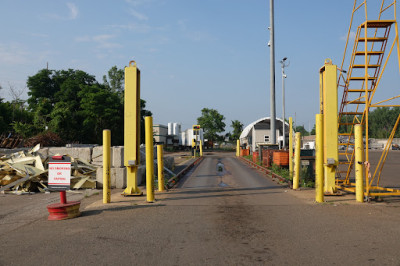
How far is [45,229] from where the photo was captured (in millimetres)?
6438

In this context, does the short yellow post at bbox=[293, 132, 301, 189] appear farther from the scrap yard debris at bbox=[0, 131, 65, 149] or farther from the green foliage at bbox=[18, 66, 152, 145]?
the green foliage at bbox=[18, 66, 152, 145]

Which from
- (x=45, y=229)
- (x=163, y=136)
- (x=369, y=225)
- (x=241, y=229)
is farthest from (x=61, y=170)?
(x=163, y=136)

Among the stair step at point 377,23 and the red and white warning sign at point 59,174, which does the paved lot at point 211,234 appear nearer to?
the red and white warning sign at point 59,174

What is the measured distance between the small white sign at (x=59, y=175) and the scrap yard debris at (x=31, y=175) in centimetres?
461

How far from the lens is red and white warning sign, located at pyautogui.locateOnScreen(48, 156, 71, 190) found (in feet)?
24.3

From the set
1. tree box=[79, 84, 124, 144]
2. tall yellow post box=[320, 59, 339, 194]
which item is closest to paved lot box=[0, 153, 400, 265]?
tall yellow post box=[320, 59, 339, 194]

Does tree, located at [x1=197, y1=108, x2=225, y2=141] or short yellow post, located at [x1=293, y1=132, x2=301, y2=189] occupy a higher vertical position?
tree, located at [x1=197, y1=108, x2=225, y2=141]

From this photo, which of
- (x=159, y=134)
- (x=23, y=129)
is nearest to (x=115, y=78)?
(x=159, y=134)

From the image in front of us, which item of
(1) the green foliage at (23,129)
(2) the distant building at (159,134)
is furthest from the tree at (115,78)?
(1) the green foliage at (23,129)

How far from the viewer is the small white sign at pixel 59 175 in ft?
24.3

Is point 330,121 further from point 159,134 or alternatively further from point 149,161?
point 159,134

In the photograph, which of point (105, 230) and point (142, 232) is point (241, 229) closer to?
point (142, 232)

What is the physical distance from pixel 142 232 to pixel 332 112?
701cm

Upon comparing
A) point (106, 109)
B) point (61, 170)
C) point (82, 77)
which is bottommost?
point (61, 170)
